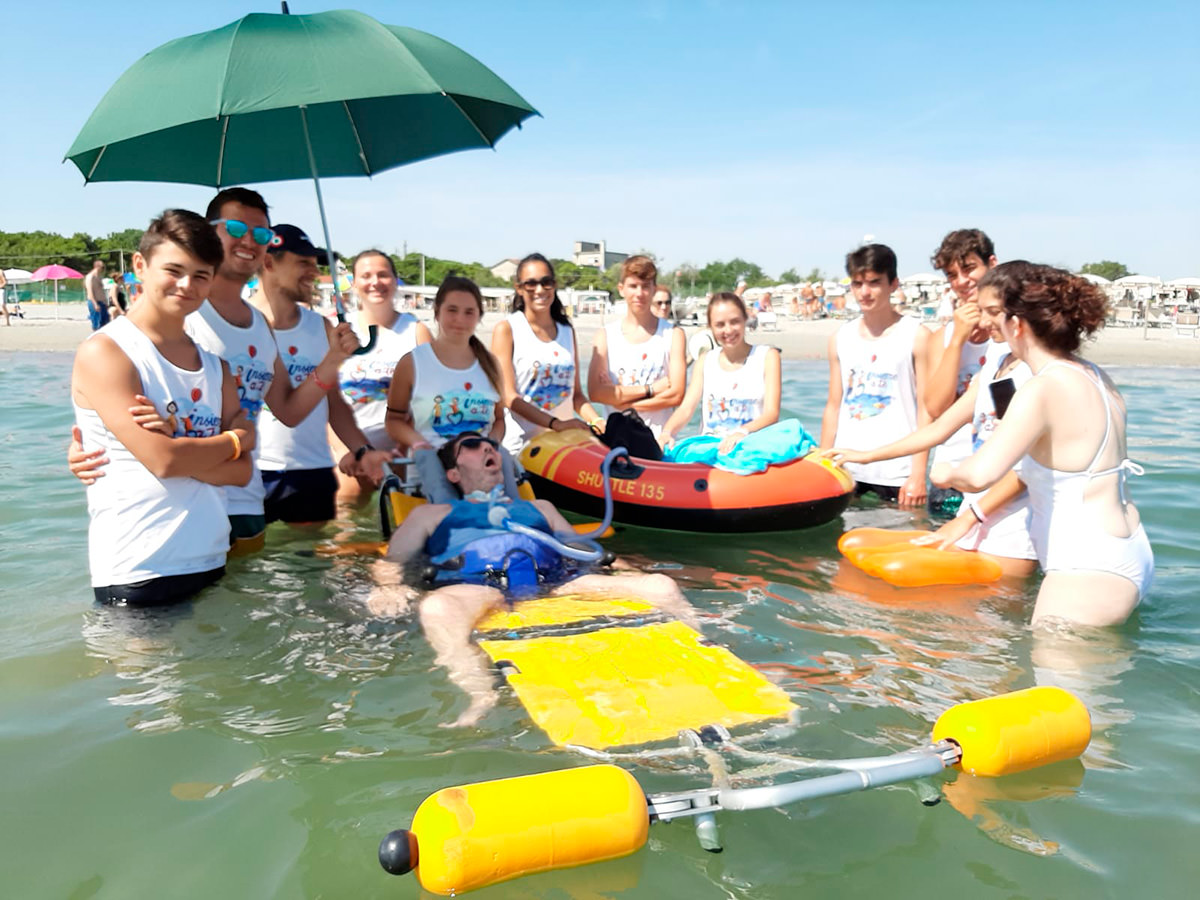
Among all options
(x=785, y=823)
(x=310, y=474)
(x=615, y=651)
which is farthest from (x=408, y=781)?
(x=310, y=474)

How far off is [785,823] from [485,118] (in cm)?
427

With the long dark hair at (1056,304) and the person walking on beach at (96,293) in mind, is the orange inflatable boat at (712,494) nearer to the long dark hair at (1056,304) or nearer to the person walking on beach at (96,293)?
the long dark hair at (1056,304)

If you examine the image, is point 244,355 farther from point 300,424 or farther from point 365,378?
point 365,378

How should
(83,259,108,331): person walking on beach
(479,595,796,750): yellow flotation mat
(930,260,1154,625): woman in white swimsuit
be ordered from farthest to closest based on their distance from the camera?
(83,259,108,331): person walking on beach → (930,260,1154,625): woman in white swimsuit → (479,595,796,750): yellow flotation mat

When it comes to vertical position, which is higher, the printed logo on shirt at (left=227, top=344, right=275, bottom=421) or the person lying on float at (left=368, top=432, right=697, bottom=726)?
the printed logo on shirt at (left=227, top=344, right=275, bottom=421)

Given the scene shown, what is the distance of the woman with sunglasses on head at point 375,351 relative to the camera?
231 inches

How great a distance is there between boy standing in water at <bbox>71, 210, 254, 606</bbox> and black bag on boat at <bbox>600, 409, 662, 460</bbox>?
2.90 m

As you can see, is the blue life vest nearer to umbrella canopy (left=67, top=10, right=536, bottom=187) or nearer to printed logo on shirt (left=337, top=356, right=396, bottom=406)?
printed logo on shirt (left=337, top=356, right=396, bottom=406)

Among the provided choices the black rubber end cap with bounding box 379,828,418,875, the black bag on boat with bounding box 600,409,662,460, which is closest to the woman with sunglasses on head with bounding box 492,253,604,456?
the black bag on boat with bounding box 600,409,662,460

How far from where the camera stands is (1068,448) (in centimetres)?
A: 367

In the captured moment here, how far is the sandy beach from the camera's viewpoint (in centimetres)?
2077

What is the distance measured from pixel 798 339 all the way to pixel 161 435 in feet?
82.9

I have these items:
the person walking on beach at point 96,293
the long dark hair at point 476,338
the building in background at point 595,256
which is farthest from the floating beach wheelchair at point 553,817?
the building in background at point 595,256

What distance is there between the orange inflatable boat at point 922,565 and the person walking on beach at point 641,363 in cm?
214
